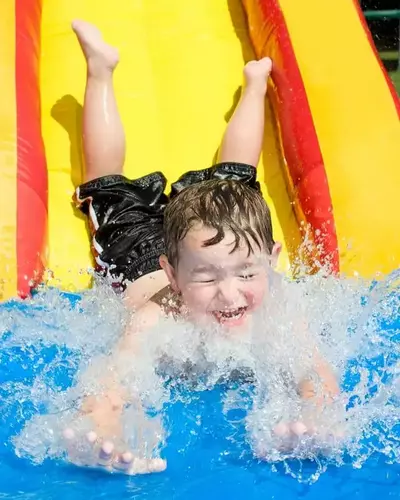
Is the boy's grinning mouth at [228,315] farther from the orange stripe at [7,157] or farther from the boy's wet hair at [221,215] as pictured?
the orange stripe at [7,157]

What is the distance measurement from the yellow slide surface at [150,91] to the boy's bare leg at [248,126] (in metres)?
0.10

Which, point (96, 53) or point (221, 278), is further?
point (96, 53)

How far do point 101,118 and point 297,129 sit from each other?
576 millimetres

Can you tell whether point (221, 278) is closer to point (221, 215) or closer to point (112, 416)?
point (221, 215)

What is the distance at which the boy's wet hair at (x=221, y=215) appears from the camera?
5.01ft

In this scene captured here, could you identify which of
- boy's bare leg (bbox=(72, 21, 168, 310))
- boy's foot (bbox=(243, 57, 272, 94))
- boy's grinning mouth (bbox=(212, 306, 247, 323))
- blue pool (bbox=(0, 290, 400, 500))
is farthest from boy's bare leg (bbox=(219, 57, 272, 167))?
blue pool (bbox=(0, 290, 400, 500))

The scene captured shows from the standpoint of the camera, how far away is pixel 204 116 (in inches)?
98.1

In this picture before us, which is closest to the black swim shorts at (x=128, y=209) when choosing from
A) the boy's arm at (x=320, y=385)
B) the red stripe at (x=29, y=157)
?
the red stripe at (x=29, y=157)

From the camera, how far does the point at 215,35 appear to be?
273 cm

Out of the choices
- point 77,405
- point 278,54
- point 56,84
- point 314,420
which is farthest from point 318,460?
point 56,84

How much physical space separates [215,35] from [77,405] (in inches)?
66.5

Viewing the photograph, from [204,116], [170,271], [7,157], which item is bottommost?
[170,271]

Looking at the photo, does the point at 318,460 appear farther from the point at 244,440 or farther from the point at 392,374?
the point at 392,374

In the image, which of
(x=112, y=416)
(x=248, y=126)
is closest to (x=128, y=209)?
(x=248, y=126)
